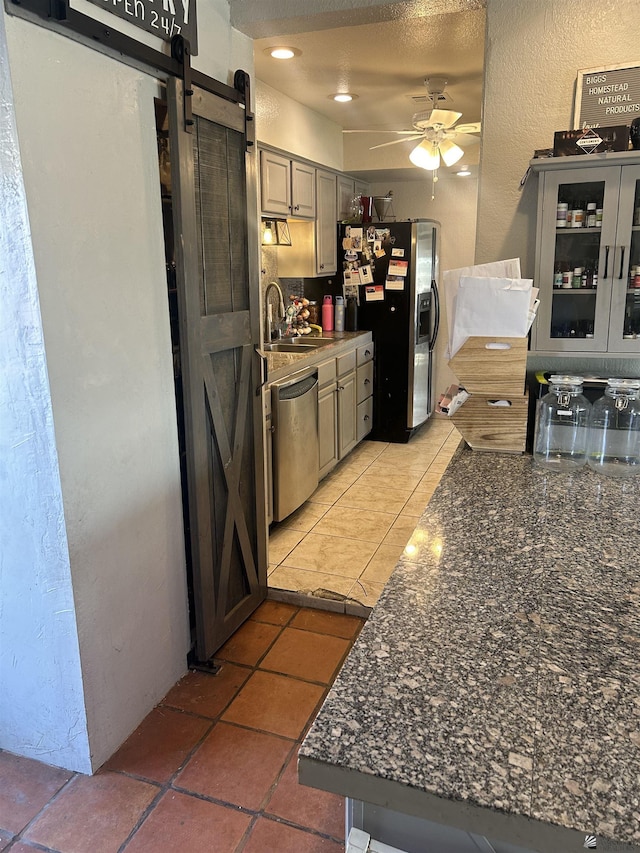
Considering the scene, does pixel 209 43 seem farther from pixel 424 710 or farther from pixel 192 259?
pixel 424 710

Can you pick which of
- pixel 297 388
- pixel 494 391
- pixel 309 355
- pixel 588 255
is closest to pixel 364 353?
pixel 309 355

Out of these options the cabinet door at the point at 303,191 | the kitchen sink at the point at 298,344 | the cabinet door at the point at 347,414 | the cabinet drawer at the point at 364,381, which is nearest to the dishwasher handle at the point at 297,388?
the kitchen sink at the point at 298,344

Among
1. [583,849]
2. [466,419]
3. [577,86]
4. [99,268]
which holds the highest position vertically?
[577,86]

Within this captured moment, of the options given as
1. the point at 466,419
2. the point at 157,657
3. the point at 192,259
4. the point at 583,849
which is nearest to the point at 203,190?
the point at 192,259

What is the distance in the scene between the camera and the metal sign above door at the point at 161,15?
1.74m

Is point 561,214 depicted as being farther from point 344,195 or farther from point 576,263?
point 344,195

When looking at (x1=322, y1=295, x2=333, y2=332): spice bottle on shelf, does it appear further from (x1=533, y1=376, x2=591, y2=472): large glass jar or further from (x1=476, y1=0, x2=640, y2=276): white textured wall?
(x1=533, y1=376, x2=591, y2=472): large glass jar

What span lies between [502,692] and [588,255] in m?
1.50

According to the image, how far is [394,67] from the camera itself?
3.44 metres

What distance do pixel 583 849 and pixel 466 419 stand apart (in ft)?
4.93

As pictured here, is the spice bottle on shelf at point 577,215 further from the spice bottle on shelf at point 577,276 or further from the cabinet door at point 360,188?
the cabinet door at point 360,188

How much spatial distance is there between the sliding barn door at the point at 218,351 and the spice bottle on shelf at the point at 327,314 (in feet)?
8.64

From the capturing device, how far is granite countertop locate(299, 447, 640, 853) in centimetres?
77

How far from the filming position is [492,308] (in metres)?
2.03
